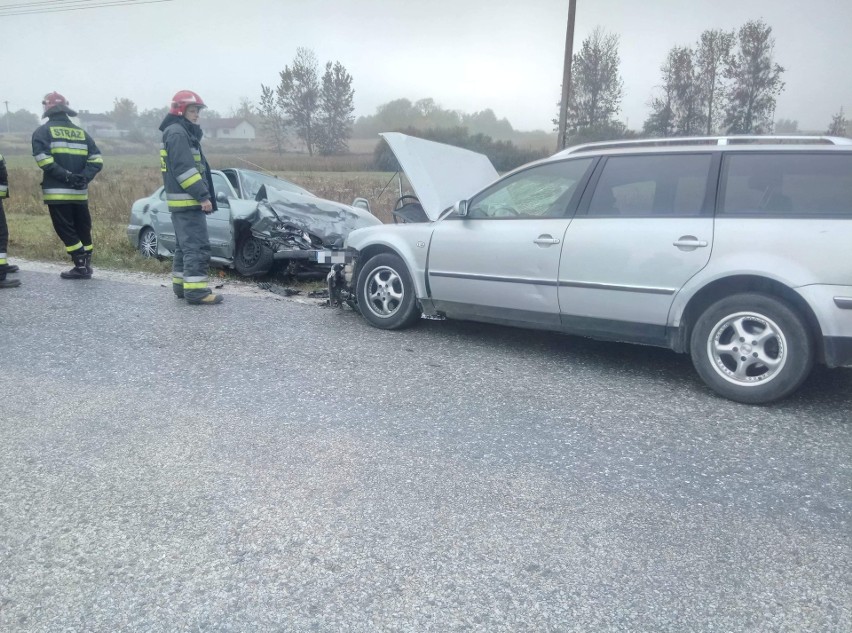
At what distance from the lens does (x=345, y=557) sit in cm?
282

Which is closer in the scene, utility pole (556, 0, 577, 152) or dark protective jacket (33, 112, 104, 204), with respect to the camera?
dark protective jacket (33, 112, 104, 204)

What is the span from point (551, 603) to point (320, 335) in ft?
13.8

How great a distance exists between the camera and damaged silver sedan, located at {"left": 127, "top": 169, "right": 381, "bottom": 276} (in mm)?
8617

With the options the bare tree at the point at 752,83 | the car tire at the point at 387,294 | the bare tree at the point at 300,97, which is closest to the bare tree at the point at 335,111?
the bare tree at the point at 300,97

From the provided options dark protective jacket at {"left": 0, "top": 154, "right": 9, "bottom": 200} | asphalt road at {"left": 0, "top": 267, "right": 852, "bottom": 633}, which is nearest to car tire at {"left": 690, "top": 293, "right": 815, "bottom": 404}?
asphalt road at {"left": 0, "top": 267, "right": 852, "bottom": 633}

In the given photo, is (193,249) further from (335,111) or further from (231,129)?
(231,129)

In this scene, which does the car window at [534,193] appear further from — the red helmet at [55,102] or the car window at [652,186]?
the red helmet at [55,102]

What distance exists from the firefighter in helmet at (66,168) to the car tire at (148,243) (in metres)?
1.69

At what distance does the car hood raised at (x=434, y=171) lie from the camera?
6594 mm

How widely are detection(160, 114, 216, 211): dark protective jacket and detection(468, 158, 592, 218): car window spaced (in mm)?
3145

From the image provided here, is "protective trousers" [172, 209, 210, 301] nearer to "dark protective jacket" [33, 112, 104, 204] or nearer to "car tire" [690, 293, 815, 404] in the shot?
"dark protective jacket" [33, 112, 104, 204]

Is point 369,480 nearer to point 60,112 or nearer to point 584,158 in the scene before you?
point 584,158

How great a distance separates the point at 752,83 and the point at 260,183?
1039 cm

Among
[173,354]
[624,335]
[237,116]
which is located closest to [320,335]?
[173,354]
